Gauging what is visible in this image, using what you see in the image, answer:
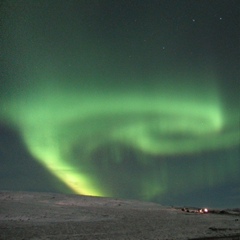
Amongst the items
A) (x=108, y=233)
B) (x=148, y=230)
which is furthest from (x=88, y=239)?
(x=148, y=230)

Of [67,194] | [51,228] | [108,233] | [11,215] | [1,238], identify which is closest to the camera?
[1,238]

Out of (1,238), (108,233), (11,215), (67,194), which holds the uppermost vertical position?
(67,194)

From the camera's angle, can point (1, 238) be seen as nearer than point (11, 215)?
Yes

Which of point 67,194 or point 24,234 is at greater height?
point 67,194

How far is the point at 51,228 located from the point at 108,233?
290cm

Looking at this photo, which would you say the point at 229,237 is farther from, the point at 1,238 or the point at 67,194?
the point at 67,194

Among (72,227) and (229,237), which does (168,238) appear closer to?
(229,237)

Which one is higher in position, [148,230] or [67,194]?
[67,194]

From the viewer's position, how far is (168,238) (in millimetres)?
13023

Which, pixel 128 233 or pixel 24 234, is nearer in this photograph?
pixel 24 234

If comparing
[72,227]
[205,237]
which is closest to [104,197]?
[72,227]

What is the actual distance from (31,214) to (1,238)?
28.4ft

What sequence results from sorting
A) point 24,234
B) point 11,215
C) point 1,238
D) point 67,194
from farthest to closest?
point 67,194 < point 11,215 < point 24,234 < point 1,238

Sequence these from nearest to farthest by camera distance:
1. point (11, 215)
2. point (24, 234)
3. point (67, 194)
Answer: point (24, 234), point (11, 215), point (67, 194)
